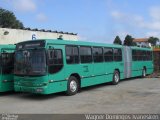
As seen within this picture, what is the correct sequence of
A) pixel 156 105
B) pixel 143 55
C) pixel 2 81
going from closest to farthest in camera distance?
pixel 156 105 → pixel 2 81 → pixel 143 55

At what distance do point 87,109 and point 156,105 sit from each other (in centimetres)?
257

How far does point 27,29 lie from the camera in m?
29.3

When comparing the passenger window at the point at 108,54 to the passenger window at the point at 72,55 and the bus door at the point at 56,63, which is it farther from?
the bus door at the point at 56,63

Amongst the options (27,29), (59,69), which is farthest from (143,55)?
(59,69)

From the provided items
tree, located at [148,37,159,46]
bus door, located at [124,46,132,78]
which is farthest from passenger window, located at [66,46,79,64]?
tree, located at [148,37,159,46]

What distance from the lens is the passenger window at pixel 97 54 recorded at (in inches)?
696

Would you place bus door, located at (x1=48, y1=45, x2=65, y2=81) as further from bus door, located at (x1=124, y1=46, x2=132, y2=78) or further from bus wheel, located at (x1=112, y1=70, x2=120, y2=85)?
bus door, located at (x1=124, y1=46, x2=132, y2=78)

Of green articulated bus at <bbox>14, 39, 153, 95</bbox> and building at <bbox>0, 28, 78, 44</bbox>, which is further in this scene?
building at <bbox>0, 28, 78, 44</bbox>

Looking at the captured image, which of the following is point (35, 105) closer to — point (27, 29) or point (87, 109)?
point (87, 109)

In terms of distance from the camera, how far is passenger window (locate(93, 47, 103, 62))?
17672 mm

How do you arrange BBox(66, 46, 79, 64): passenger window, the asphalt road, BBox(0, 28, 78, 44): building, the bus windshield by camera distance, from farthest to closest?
1. BBox(0, 28, 78, 44): building
2. BBox(66, 46, 79, 64): passenger window
3. the bus windshield
4. the asphalt road

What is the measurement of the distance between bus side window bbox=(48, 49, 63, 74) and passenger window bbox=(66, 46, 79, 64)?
0.64m

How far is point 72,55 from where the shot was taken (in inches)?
614

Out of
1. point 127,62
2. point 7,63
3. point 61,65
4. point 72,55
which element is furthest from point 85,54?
point 127,62
